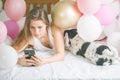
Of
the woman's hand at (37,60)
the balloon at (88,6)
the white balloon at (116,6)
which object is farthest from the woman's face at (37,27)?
the white balloon at (116,6)

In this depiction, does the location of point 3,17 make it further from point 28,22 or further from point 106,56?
point 106,56

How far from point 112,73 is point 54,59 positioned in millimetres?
376

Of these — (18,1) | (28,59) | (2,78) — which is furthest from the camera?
(18,1)

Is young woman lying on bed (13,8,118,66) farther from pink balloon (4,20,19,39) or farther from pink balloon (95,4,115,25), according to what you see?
pink balloon (95,4,115,25)

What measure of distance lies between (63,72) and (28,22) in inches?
16.9

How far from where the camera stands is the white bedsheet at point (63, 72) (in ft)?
4.51

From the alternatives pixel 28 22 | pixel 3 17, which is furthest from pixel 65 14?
pixel 3 17

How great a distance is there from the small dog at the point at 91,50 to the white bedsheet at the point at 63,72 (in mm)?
42

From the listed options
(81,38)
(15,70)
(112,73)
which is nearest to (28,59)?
(15,70)

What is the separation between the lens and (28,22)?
64.0 inches

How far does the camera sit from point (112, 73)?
141cm

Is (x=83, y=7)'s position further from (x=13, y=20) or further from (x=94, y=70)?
(x=13, y=20)

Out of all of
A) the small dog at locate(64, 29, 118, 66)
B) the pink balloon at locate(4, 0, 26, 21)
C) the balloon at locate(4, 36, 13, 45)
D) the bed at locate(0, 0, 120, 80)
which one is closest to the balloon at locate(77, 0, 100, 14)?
the small dog at locate(64, 29, 118, 66)

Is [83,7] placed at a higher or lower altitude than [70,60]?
higher
